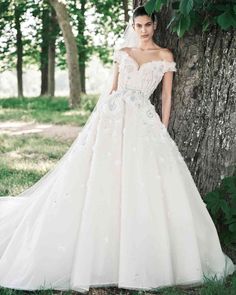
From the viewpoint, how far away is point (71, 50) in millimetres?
15594

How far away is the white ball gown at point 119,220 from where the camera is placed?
346 cm

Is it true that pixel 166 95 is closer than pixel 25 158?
Yes

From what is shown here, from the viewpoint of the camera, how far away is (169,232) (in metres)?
3.58

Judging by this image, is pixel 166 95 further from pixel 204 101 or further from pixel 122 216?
pixel 122 216

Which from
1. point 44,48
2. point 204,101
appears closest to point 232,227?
point 204,101

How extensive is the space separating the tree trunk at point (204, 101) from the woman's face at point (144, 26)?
Answer: 265 mm

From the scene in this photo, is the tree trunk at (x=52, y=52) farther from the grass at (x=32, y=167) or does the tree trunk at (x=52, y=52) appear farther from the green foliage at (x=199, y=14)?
the green foliage at (x=199, y=14)

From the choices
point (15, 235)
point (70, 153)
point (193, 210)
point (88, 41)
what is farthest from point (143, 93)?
point (88, 41)

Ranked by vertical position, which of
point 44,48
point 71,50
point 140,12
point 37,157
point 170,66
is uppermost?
point 140,12

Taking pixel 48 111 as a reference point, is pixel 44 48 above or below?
above

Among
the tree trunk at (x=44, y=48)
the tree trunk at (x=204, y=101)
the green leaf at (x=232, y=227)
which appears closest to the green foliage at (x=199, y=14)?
the tree trunk at (x=204, y=101)

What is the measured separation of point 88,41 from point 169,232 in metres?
22.2

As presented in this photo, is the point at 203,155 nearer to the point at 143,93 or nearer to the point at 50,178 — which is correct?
the point at 143,93

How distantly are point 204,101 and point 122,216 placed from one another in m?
1.28
